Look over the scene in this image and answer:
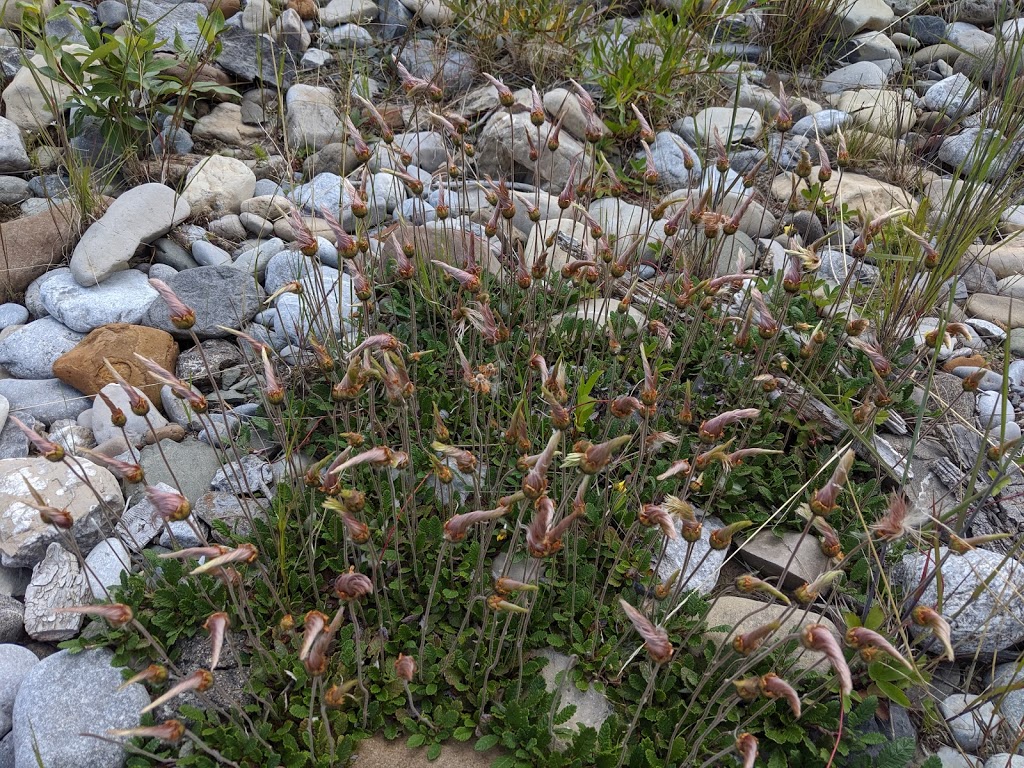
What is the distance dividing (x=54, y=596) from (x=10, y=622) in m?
0.14

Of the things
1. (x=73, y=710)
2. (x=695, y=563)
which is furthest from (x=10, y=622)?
(x=695, y=563)

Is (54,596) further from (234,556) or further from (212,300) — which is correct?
(212,300)

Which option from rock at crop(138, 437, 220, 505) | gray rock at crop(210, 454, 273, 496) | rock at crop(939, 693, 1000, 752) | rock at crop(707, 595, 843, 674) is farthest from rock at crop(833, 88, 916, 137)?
rock at crop(138, 437, 220, 505)

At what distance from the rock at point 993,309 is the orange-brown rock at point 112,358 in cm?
344

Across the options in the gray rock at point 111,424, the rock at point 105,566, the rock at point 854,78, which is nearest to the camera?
the rock at point 105,566

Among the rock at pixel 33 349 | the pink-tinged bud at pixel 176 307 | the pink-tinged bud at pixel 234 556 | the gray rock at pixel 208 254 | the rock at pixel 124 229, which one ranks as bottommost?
the rock at pixel 33 349

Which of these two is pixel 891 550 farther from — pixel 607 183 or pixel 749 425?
pixel 607 183

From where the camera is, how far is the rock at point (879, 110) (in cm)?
476

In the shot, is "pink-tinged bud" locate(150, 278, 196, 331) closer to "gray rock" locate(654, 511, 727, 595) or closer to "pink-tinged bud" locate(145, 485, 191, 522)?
"pink-tinged bud" locate(145, 485, 191, 522)

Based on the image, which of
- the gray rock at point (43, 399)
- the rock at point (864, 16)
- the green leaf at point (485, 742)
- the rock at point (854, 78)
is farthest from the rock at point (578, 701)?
the rock at point (864, 16)

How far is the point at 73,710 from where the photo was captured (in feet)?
6.99

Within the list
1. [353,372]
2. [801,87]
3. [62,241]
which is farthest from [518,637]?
[801,87]

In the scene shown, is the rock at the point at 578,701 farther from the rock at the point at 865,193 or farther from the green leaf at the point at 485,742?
the rock at the point at 865,193

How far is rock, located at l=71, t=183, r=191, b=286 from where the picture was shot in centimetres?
345
